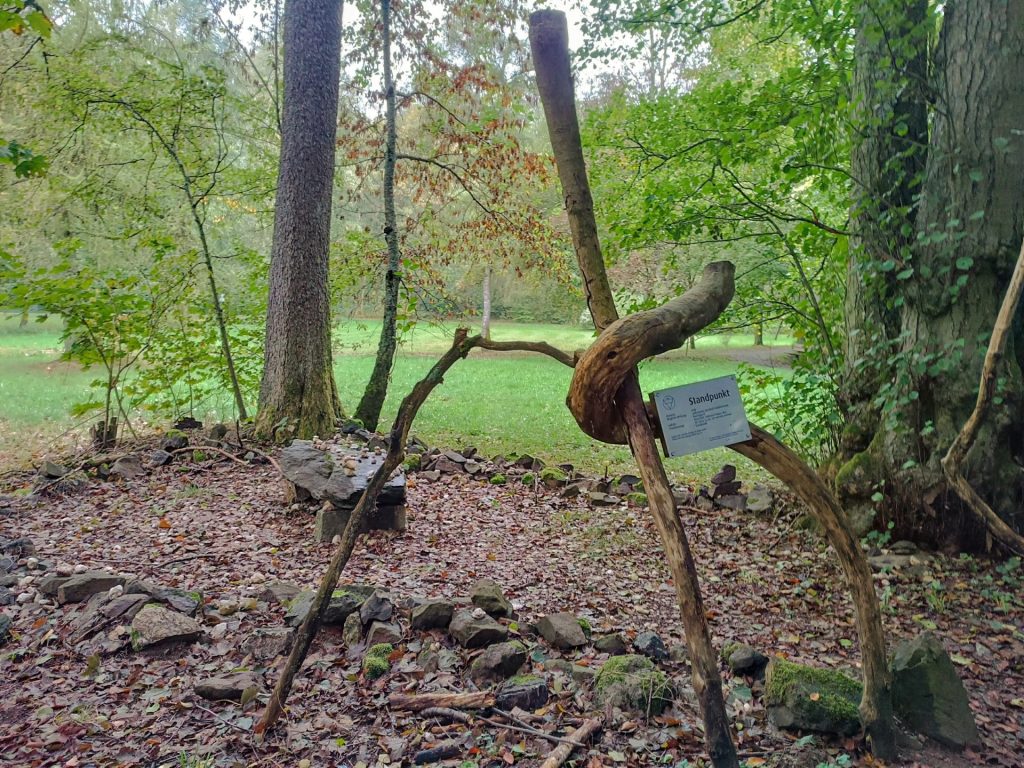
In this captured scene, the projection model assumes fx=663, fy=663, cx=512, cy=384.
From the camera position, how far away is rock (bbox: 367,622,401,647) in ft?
9.99

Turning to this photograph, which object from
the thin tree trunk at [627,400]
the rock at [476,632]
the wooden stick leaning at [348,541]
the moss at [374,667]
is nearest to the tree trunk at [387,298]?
the rock at [476,632]

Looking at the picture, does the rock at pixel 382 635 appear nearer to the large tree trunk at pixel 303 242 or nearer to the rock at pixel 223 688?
the rock at pixel 223 688

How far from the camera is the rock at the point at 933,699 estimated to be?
2439 millimetres

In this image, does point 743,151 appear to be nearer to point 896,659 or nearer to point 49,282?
point 896,659

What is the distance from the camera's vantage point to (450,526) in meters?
5.36

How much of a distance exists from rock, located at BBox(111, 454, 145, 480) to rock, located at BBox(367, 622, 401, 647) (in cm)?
439

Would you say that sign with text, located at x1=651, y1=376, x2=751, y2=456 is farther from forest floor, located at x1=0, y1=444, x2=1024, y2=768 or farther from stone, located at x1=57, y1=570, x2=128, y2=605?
stone, located at x1=57, y1=570, x2=128, y2=605

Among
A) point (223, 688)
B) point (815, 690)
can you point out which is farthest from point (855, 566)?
point (223, 688)

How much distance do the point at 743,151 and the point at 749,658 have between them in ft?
12.1

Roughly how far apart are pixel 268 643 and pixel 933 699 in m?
2.76

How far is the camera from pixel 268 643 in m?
3.05

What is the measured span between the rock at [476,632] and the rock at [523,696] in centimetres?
38

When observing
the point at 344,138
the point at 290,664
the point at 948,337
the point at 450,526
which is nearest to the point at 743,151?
the point at 948,337

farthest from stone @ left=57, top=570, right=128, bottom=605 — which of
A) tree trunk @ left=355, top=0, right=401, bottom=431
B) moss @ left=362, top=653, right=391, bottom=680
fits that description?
tree trunk @ left=355, top=0, right=401, bottom=431
